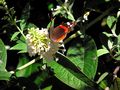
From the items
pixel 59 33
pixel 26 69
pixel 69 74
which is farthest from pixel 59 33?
pixel 26 69

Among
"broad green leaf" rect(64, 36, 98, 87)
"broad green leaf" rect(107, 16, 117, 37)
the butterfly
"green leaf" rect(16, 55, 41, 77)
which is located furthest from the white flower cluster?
"broad green leaf" rect(107, 16, 117, 37)

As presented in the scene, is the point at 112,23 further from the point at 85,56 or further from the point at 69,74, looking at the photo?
the point at 69,74

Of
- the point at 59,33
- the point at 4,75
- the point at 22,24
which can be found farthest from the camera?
the point at 22,24

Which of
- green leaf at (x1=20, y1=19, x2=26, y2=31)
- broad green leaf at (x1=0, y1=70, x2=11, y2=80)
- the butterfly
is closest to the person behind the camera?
the butterfly

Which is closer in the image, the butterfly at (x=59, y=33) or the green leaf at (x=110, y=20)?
the butterfly at (x=59, y=33)

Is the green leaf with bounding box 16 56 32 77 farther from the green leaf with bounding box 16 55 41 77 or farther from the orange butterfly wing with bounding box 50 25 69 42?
the orange butterfly wing with bounding box 50 25 69 42

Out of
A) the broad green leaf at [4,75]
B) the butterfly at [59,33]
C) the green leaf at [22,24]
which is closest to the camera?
the butterfly at [59,33]

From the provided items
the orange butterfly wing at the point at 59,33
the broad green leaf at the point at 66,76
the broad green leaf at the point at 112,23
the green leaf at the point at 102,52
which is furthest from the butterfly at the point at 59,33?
the broad green leaf at the point at 112,23

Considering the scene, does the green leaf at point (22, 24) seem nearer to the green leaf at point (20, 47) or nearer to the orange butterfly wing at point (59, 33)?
the green leaf at point (20, 47)

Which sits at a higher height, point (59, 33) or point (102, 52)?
point (59, 33)

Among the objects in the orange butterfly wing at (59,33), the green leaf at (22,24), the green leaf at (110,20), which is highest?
the green leaf at (22,24)
